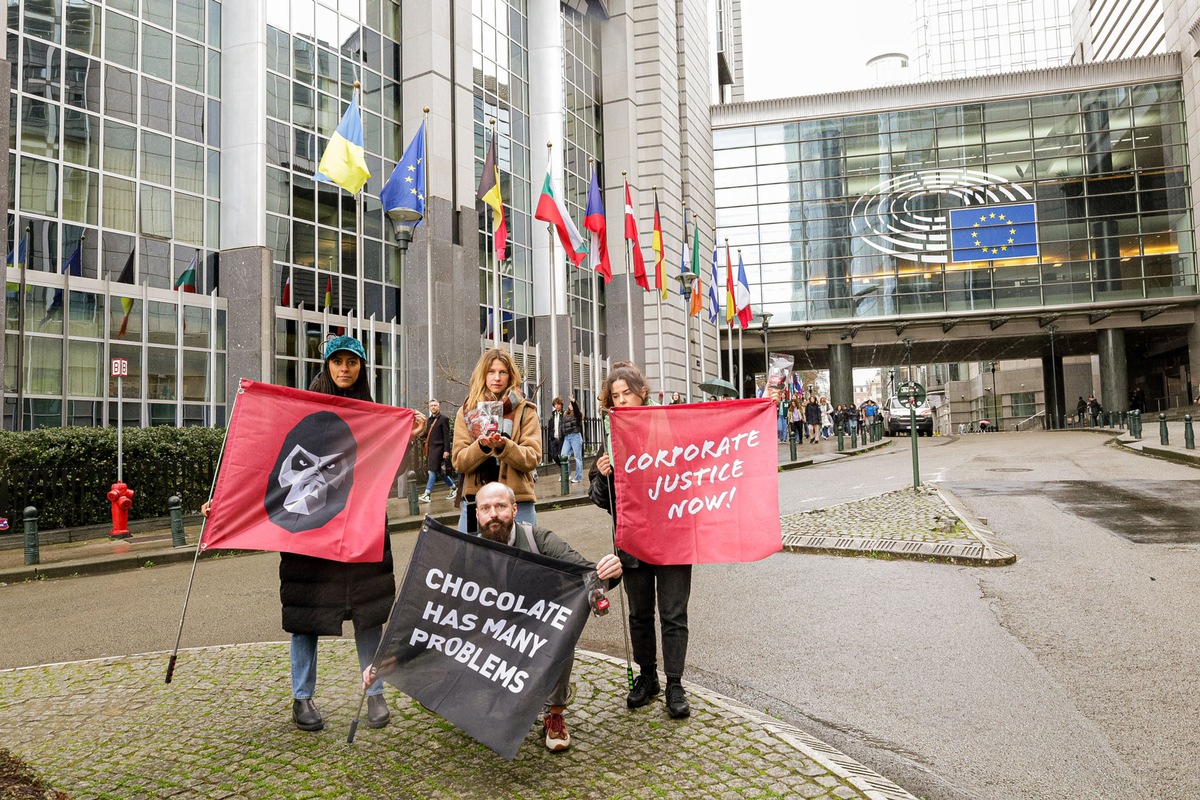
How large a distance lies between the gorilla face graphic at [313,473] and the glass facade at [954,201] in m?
50.1

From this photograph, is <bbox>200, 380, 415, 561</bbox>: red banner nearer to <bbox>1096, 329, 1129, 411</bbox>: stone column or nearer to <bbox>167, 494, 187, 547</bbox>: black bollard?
<bbox>167, 494, 187, 547</bbox>: black bollard

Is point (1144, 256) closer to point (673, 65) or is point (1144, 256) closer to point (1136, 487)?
point (673, 65)

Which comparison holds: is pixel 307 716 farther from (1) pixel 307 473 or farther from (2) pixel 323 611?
(1) pixel 307 473

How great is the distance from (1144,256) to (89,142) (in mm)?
54432

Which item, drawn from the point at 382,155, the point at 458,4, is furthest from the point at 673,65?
the point at 382,155

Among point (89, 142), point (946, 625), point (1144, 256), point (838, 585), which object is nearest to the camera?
point (946, 625)

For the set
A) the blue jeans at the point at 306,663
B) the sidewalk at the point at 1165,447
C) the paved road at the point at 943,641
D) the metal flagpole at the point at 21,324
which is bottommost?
the paved road at the point at 943,641

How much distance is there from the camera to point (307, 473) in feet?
15.5

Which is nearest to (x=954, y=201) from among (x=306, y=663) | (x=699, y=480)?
(x=699, y=480)

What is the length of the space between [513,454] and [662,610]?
128cm

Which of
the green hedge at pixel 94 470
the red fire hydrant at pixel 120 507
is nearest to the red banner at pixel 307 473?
the red fire hydrant at pixel 120 507

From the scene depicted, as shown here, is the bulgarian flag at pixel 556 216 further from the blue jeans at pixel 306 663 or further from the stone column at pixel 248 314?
the blue jeans at pixel 306 663

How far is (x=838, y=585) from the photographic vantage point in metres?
7.89

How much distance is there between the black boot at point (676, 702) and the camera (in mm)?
4398
